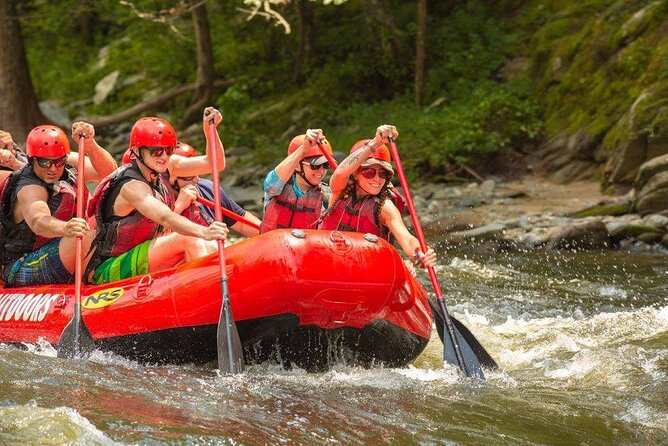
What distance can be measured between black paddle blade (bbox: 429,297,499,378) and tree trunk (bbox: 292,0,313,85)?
34.5ft

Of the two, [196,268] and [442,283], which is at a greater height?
[196,268]

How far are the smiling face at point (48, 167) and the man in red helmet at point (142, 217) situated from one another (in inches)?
16.4

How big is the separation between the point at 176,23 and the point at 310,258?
14.8 metres

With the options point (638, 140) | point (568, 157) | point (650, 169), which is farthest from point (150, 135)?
point (568, 157)

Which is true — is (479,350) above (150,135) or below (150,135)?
below

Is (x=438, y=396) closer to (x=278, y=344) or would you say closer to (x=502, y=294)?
(x=278, y=344)

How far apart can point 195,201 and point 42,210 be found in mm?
1115

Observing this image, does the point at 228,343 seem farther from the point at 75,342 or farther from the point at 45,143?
the point at 45,143

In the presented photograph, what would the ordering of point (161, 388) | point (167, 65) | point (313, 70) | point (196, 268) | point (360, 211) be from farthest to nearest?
point (167, 65) < point (313, 70) < point (360, 211) < point (196, 268) < point (161, 388)

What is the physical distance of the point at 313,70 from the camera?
662 inches

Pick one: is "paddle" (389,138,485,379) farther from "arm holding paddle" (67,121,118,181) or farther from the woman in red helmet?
"arm holding paddle" (67,121,118,181)

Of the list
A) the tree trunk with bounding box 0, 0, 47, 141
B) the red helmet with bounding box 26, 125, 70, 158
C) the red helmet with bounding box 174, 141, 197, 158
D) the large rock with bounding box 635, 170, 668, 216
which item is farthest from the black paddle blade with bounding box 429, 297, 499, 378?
the tree trunk with bounding box 0, 0, 47, 141

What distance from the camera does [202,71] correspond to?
16922 millimetres

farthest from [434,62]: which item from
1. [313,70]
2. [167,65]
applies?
[167,65]
